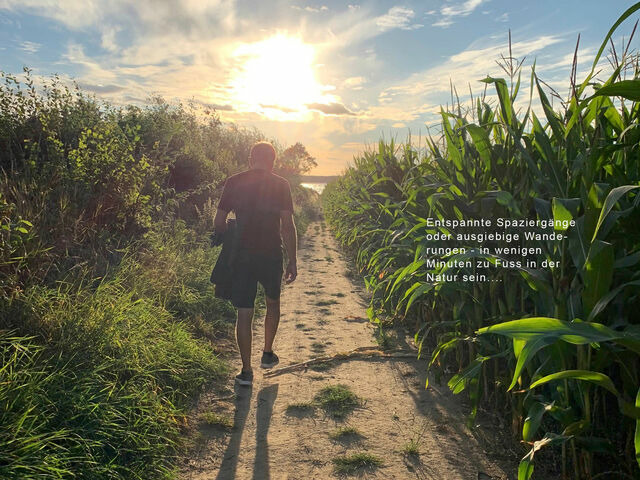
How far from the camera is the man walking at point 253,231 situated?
3.67m

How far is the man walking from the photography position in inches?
145

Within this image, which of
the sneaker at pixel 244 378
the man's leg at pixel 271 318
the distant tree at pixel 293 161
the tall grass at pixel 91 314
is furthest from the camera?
the distant tree at pixel 293 161

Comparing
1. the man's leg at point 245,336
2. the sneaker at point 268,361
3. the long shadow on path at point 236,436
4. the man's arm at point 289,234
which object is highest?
the man's arm at point 289,234


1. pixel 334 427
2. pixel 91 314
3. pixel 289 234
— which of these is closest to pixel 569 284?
pixel 334 427

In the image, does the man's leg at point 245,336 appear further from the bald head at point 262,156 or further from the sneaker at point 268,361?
the bald head at point 262,156

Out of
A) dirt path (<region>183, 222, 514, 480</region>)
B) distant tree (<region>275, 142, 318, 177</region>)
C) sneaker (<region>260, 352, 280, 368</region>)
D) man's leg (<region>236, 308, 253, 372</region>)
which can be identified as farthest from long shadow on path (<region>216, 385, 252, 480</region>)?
distant tree (<region>275, 142, 318, 177</region>)

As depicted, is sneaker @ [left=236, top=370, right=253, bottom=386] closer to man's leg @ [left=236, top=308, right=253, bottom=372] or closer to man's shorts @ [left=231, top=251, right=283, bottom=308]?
man's leg @ [left=236, top=308, right=253, bottom=372]

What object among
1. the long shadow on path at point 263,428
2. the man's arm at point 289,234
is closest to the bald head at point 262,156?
the man's arm at point 289,234

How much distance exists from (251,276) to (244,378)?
87 centimetres

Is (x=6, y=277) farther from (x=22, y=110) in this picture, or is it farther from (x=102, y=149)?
(x=22, y=110)

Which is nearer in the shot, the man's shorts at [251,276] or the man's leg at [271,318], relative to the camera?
the man's shorts at [251,276]

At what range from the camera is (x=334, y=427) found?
9.49 feet

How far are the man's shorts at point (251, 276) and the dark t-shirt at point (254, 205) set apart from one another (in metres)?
0.07

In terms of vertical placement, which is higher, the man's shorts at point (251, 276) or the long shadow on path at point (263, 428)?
the man's shorts at point (251, 276)
